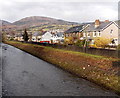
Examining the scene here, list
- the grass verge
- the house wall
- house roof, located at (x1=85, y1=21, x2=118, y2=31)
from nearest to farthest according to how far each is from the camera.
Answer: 1. the grass verge
2. house roof, located at (x1=85, y1=21, x2=118, y2=31)
3. the house wall

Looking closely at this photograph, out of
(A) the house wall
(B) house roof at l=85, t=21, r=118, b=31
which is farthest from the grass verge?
(B) house roof at l=85, t=21, r=118, b=31

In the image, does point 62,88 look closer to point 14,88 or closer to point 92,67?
point 14,88

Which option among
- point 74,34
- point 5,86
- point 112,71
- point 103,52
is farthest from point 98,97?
point 74,34

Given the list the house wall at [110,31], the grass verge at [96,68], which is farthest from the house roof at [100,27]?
the grass verge at [96,68]

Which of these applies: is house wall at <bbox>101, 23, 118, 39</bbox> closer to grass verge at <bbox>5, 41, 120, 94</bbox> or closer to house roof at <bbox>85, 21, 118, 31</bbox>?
house roof at <bbox>85, 21, 118, 31</bbox>

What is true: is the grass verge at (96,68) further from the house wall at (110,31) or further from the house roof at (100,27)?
the house roof at (100,27)

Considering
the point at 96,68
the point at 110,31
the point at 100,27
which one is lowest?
the point at 96,68

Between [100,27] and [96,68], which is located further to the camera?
[100,27]

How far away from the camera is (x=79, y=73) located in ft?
79.1

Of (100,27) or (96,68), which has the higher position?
(100,27)

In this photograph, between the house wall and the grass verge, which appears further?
the house wall

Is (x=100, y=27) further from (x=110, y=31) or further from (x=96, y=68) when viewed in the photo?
(x=96, y=68)

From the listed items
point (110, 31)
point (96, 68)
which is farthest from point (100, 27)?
point (96, 68)

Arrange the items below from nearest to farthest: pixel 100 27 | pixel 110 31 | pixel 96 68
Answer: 1. pixel 96 68
2. pixel 110 31
3. pixel 100 27
